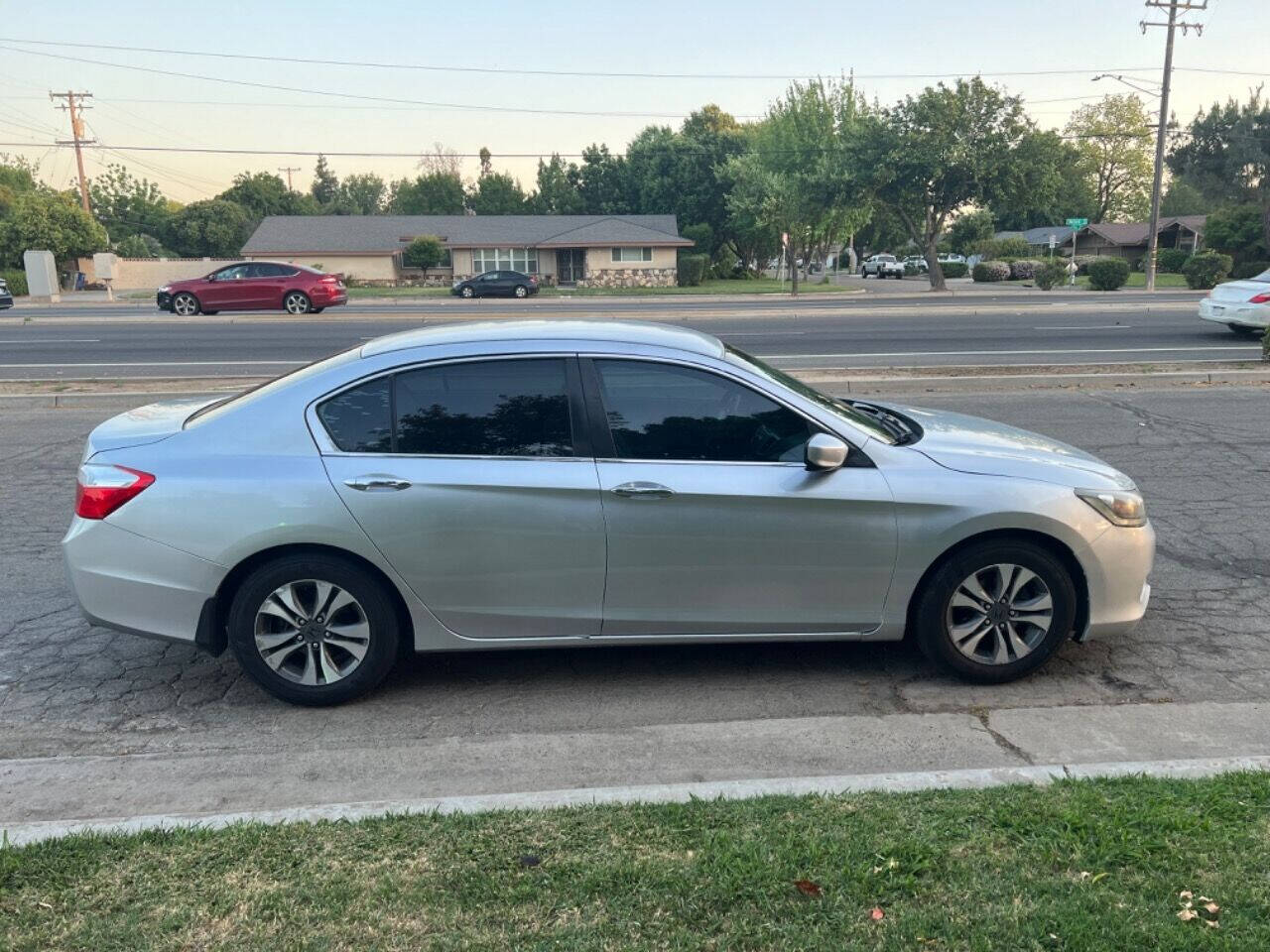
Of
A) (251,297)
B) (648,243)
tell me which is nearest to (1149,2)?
(648,243)

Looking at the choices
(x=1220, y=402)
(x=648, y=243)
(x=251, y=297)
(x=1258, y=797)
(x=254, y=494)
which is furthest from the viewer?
(x=648, y=243)

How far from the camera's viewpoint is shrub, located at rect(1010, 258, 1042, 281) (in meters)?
63.2

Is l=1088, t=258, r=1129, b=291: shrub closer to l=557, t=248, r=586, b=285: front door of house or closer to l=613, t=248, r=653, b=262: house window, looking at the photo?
l=613, t=248, r=653, b=262: house window

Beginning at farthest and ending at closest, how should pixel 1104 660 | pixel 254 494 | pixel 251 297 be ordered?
pixel 251 297
pixel 1104 660
pixel 254 494

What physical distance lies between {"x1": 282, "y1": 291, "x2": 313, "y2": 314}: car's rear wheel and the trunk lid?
2529 centimetres

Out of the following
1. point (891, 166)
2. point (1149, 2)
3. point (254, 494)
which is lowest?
point (254, 494)

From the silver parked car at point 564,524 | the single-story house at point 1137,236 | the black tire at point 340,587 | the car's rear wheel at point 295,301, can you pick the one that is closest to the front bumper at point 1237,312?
the silver parked car at point 564,524

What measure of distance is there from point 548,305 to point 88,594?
32.7m

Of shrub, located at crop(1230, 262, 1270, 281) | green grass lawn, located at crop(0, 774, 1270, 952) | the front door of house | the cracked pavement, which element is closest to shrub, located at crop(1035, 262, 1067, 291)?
shrub, located at crop(1230, 262, 1270, 281)

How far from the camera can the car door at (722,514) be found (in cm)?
418

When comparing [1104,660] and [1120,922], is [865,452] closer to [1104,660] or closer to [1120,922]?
[1104,660]

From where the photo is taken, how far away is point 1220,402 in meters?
11.2

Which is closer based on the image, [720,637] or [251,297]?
[720,637]

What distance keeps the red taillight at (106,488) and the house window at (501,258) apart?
56.0 meters
